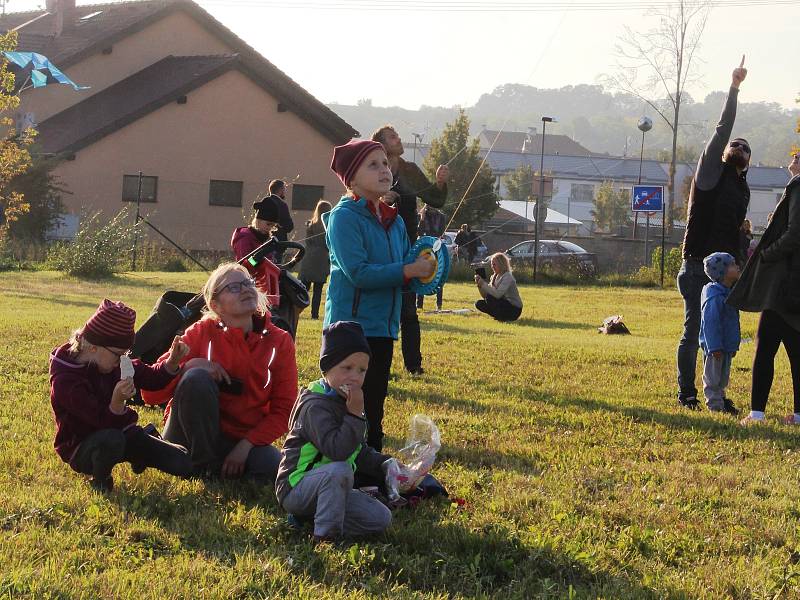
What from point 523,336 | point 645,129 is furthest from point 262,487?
point 645,129

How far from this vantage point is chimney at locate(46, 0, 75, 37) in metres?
41.1

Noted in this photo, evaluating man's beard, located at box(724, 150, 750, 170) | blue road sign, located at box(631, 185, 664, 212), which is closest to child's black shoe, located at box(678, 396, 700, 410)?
man's beard, located at box(724, 150, 750, 170)

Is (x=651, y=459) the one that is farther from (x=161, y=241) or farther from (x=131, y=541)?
(x=161, y=241)

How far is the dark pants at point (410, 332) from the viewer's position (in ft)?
30.4

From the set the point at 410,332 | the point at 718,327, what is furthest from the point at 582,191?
the point at 718,327

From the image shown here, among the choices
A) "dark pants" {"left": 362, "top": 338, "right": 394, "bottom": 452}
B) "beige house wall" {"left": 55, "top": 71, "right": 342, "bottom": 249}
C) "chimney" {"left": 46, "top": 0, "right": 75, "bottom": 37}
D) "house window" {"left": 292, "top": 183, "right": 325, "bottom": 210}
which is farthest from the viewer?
"chimney" {"left": 46, "top": 0, "right": 75, "bottom": 37}

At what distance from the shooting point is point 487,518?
4984 mm

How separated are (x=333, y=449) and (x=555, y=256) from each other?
29216mm

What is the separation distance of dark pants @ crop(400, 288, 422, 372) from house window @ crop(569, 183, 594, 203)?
110783 millimetres

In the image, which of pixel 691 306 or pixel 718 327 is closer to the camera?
pixel 718 327

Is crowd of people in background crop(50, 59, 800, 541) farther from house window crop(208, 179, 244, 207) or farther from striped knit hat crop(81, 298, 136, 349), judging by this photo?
house window crop(208, 179, 244, 207)

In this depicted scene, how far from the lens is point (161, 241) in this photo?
33719 mm

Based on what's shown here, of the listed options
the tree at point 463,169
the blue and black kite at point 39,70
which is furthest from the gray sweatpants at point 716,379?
the tree at point 463,169

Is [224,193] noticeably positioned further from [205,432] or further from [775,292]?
[205,432]
